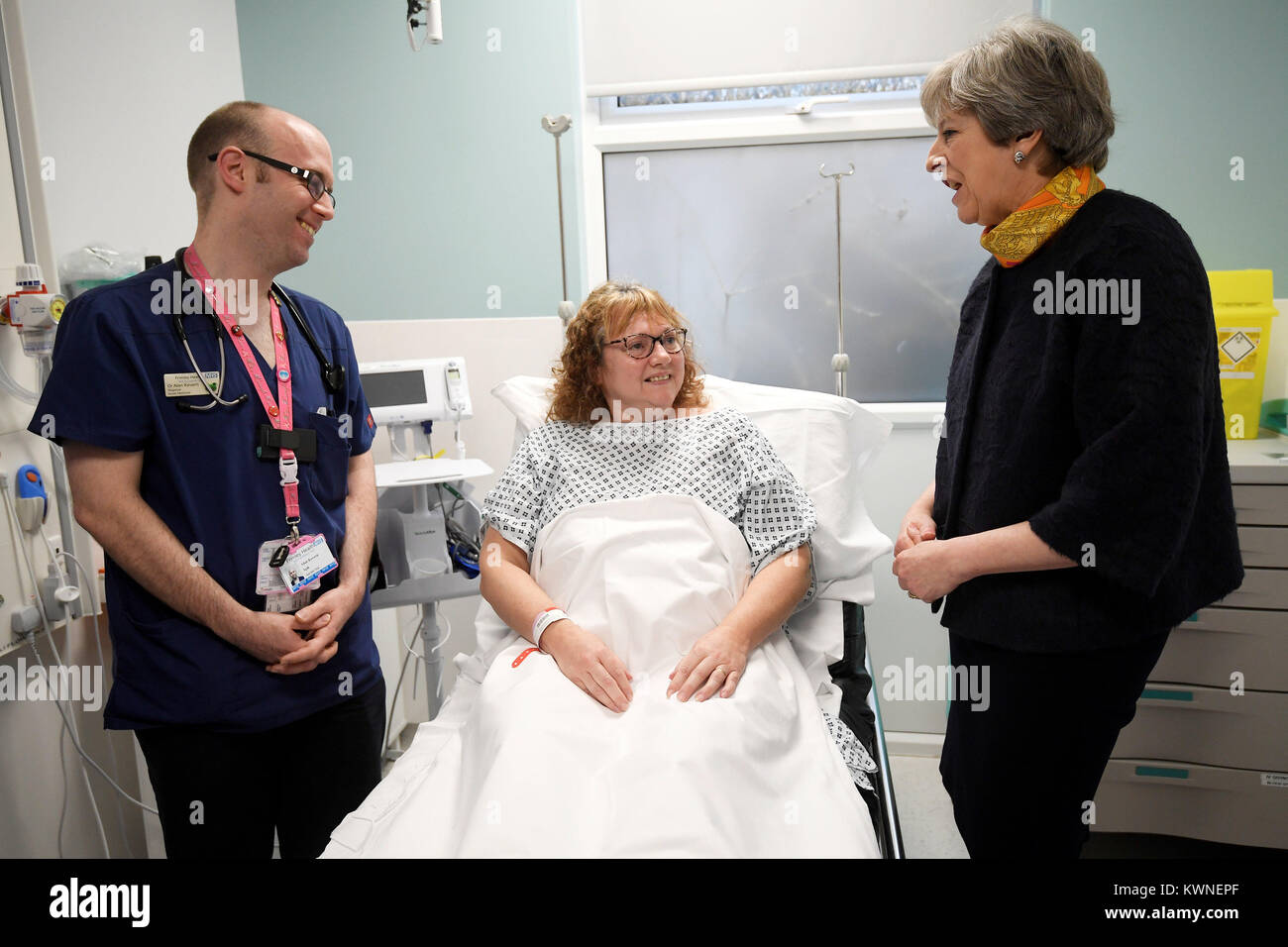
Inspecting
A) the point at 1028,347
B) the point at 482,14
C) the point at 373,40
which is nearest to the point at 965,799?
the point at 1028,347

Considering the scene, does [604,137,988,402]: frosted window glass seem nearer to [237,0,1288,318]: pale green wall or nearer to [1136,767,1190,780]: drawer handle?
[237,0,1288,318]: pale green wall

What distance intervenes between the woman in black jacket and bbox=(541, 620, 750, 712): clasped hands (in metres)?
0.32

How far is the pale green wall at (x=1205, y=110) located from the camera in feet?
7.83

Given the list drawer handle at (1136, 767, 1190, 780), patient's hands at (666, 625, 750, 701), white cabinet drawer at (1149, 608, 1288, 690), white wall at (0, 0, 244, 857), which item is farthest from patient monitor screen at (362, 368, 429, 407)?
drawer handle at (1136, 767, 1190, 780)

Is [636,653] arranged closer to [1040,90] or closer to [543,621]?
[543,621]

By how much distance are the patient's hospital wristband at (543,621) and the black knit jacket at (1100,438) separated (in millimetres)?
644

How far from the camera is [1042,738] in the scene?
4.17 ft

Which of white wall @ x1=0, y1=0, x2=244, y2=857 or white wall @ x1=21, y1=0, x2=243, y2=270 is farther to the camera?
white wall @ x1=21, y1=0, x2=243, y2=270

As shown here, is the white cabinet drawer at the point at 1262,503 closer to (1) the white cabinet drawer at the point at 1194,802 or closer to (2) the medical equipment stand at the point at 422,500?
(1) the white cabinet drawer at the point at 1194,802

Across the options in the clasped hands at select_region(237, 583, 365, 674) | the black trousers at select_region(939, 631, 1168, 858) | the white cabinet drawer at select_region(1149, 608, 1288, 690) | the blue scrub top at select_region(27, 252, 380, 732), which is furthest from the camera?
the white cabinet drawer at select_region(1149, 608, 1288, 690)

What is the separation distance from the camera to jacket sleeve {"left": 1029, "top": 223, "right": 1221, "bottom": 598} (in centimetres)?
110

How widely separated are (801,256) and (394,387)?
1.32 m
